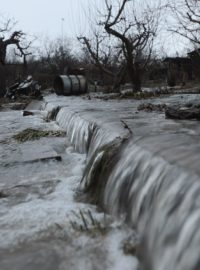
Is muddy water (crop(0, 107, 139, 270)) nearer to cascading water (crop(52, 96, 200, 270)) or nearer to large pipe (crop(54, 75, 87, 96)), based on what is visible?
cascading water (crop(52, 96, 200, 270))

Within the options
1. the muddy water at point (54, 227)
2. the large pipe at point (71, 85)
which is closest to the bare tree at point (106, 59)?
the large pipe at point (71, 85)

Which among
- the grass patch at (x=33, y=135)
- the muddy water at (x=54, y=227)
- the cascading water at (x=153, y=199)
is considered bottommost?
the grass patch at (x=33, y=135)

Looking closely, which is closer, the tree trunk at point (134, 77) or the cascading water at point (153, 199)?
the cascading water at point (153, 199)

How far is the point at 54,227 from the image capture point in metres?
3.02

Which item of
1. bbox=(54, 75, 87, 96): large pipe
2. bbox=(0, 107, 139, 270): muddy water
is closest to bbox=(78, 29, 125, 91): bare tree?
bbox=(54, 75, 87, 96): large pipe

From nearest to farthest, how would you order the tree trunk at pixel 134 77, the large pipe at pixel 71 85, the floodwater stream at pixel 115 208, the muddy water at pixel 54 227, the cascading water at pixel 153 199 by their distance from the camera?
1. the cascading water at pixel 153 199
2. the floodwater stream at pixel 115 208
3. the muddy water at pixel 54 227
4. the tree trunk at pixel 134 77
5. the large pipe at pixel 71 85

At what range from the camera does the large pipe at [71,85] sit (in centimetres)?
1855

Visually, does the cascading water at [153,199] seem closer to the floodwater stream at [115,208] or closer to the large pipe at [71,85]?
the floodwater stream at [115,208]

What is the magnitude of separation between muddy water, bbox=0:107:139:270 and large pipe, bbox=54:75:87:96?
13811mm

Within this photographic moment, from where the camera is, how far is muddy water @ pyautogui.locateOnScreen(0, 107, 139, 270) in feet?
8.22

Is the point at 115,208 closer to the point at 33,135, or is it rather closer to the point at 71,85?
the point at 33,135

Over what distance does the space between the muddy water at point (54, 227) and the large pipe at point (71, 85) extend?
13.8 meters

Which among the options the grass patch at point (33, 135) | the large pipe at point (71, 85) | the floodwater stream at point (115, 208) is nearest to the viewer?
the floodwater stream at point (115, 208)

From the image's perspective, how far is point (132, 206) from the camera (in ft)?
9.31
